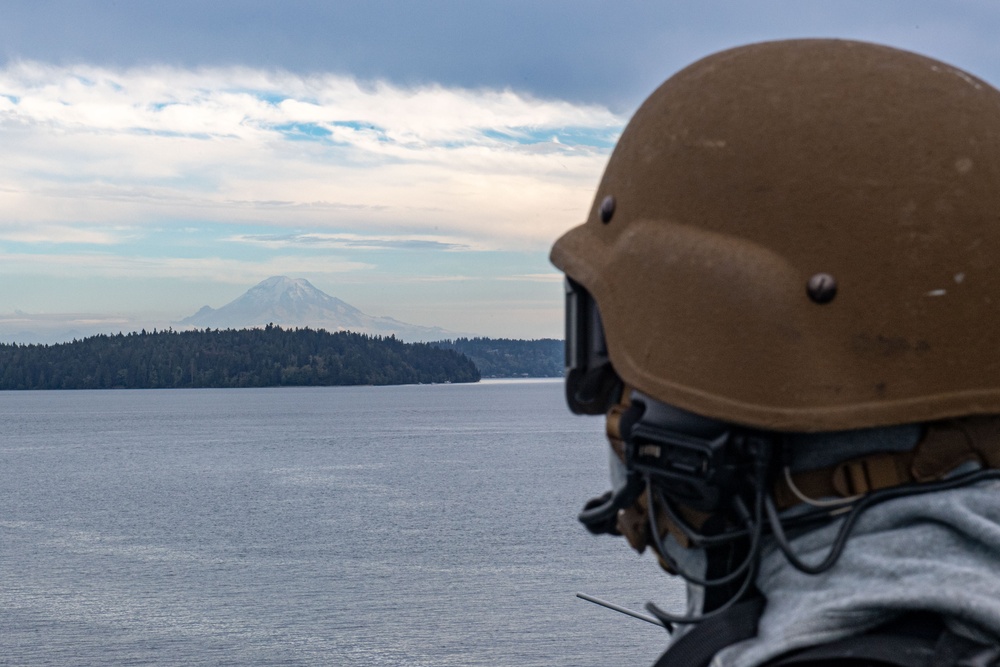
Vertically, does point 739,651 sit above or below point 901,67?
below

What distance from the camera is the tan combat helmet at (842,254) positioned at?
7.82 ft

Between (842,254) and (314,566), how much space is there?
68.1 m

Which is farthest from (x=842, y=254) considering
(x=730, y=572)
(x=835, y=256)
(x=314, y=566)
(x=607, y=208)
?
(x=314, y=566)

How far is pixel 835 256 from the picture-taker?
2.41 m

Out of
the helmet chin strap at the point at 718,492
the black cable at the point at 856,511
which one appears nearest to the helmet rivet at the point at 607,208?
the helmet chin strap at the point at 718,492

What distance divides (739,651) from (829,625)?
20 centimetres

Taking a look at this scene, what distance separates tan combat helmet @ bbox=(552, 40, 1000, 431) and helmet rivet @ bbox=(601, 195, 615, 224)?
1.12 feet

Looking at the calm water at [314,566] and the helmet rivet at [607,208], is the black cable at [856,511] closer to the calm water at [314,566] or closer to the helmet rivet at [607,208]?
the helmet rivet at [607,208]

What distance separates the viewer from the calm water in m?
49.9

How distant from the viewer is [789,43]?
8.44 feet

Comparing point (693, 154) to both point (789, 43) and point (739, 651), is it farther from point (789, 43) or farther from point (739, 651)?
point (739, 651)

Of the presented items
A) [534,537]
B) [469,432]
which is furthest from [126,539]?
[469,432]

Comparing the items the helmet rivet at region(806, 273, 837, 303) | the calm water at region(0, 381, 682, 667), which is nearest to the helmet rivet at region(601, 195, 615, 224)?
the helmet rivet at region(806, 273, 837, 303)

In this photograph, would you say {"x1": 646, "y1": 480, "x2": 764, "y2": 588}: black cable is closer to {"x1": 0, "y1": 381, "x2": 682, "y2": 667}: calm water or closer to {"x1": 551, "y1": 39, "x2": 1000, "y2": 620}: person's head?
{"x1": 551, "y1": 39, "x2": 1000, "y2": 620}: person's head
